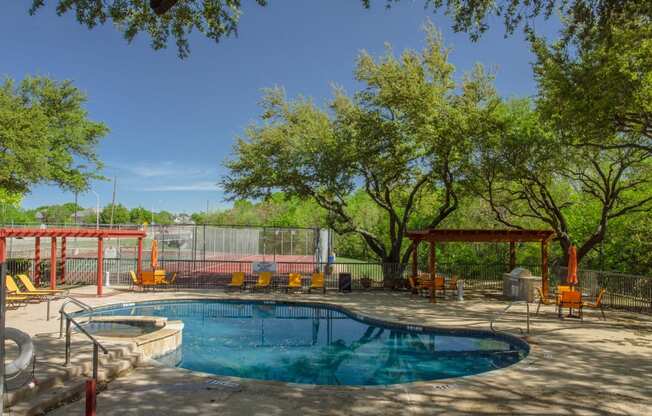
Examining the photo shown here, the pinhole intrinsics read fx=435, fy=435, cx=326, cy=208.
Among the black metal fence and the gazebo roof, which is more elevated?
the gazebo roof

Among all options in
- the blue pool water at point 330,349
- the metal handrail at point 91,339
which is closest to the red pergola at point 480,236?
the blue pool water at point 330,349

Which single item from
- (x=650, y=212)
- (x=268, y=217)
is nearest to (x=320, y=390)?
(x=650, y=212)

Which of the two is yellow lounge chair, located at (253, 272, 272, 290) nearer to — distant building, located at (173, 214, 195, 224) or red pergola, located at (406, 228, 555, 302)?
red pergola, located at (406, 228, 555, 302)

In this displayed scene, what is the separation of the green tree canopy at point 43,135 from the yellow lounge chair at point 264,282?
10.9 meters

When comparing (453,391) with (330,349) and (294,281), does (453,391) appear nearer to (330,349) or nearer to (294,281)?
(330,349)

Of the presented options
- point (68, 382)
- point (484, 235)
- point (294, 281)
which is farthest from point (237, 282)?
point (68, 382)

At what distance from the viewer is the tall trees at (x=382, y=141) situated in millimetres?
18141

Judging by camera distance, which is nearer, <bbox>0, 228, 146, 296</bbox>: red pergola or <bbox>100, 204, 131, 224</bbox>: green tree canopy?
<bbox>0, 228, 146, 296</bbox>: red pergola

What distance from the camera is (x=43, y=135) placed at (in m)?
20.2

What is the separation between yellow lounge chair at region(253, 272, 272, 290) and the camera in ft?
61.1

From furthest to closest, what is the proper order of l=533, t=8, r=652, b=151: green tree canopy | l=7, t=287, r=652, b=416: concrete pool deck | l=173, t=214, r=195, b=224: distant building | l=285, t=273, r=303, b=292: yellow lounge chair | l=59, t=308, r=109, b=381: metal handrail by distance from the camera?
l=173, t=214, r=195, b=224: distant building, l=285, t=273, r=303, b=292: yellow lounge chair, l=533, t=8, r=652, b=151: green tree canopy, l=59, t=308, r=109, b=381: metal handrail, l=7, t=287, r=652, b=416: concrete pool deck

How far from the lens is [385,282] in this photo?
789 inches

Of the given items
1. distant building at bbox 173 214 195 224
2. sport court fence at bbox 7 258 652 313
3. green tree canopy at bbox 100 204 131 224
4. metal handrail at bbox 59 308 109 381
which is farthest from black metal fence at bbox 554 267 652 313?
green tree canopy at bbox 100 204 131 224

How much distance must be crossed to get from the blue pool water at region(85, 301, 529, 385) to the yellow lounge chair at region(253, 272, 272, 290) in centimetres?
318
